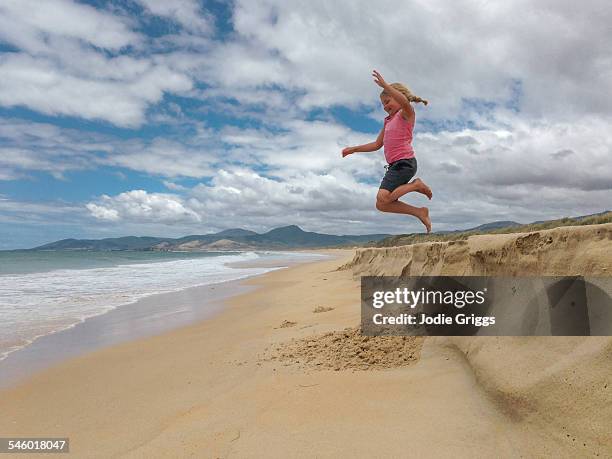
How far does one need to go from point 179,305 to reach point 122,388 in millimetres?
8104

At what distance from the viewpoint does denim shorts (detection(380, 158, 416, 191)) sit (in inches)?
96.0

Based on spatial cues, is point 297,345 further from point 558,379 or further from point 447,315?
point 558,379

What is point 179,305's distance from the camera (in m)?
13.3

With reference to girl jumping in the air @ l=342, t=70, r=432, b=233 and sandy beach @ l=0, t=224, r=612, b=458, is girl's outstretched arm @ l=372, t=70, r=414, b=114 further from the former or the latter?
sandy beach @ l=0, t=224, r=612, b=458

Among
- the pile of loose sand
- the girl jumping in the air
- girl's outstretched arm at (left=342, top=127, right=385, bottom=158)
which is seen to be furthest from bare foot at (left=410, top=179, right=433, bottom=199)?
the pile of loose sand

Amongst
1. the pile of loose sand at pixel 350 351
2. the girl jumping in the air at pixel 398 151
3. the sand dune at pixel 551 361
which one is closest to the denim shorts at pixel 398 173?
the girl jumping in the air at pixel 398 151

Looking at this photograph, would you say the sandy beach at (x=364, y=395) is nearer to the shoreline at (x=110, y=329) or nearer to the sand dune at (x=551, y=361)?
the sand dune at (x=551, y=361)

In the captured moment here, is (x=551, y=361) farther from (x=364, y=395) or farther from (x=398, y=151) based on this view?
(x=398, y=151)

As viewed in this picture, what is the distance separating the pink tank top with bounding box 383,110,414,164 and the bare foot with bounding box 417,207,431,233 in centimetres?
36

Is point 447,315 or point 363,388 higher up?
point 447,315

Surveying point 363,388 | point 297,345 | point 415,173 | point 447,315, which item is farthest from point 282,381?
point 415,173

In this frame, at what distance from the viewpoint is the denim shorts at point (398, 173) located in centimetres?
244

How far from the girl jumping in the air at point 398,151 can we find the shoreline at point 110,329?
20.1ft

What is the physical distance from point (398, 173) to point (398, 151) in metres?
0.15
